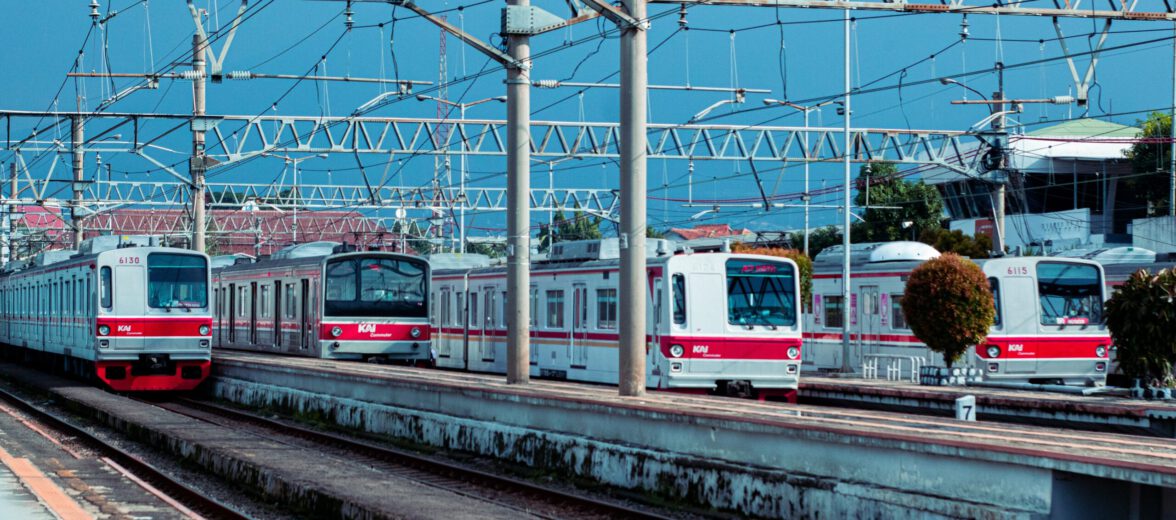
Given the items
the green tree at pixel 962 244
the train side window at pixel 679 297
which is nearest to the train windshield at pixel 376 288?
the train side window at pixel 679 297

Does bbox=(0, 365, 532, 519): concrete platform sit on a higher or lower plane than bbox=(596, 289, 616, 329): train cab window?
lower

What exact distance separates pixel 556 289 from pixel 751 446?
1421cm

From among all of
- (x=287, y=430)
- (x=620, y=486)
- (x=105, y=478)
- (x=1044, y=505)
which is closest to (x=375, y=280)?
(x=287, y=430)

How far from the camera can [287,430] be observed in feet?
76.6

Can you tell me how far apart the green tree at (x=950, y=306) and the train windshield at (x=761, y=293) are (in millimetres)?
3835

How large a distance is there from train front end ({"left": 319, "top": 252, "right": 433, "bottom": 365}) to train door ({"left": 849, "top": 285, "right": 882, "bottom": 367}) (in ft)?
31.5

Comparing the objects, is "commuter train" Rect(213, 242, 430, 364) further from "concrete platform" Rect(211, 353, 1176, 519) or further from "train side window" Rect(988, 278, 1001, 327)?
"train side window" Rect(988, 278, 1001, 327)

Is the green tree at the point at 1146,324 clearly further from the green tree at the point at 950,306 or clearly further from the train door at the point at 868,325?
the train door at the point at 868,325

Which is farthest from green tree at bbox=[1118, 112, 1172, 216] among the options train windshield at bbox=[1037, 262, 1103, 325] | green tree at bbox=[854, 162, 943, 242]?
train windshield at bbox=[1037, 262, 1103, 325]

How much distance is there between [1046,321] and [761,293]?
691 cm

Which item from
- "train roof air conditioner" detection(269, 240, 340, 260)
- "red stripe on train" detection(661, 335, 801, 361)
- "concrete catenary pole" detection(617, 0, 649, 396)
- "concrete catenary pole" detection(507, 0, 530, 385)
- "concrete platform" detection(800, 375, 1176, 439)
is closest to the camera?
"concrete catenary pole" detection(617, 0, 649, 396)

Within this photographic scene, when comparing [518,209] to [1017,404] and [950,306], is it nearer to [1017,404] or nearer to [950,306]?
[1017,404]

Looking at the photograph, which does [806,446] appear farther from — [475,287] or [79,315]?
[79,315]

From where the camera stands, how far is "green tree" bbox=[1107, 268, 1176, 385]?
22.1 m
